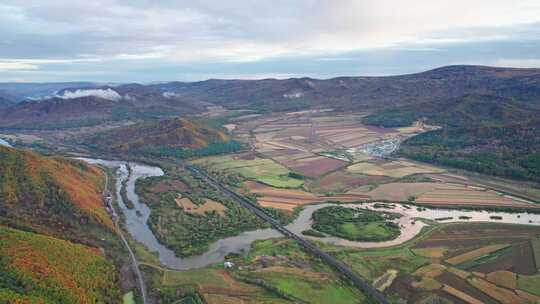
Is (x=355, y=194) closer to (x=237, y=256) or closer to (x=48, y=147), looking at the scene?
(x=237, y=256)

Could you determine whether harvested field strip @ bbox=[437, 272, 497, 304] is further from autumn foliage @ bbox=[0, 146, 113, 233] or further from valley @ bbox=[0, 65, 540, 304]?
autumn foliage @ bbox=[0, 146, 113, 233]

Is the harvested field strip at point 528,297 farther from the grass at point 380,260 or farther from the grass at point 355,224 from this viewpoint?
the grass at point 355,224

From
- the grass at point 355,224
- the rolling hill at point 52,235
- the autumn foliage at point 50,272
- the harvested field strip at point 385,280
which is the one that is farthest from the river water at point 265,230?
the autumn foliage at point 50,272

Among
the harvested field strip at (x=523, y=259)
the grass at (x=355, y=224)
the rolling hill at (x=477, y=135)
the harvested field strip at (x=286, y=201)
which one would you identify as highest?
the rolling hill at (x=477, y=135)

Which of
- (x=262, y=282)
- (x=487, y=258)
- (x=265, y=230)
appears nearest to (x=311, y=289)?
(x=262, y=282)

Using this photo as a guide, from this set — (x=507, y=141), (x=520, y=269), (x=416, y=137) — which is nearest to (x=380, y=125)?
(x=416, y=137)

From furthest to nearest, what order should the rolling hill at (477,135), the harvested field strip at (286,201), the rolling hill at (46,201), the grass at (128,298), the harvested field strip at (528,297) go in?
the rolling hill at (477,135) → the harvested field strip at (286,201) → the rolling hill at (46,201) → the grass at (128,298) → the harvested field strip at (528,297)

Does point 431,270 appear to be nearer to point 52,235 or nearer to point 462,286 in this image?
point 462,286
